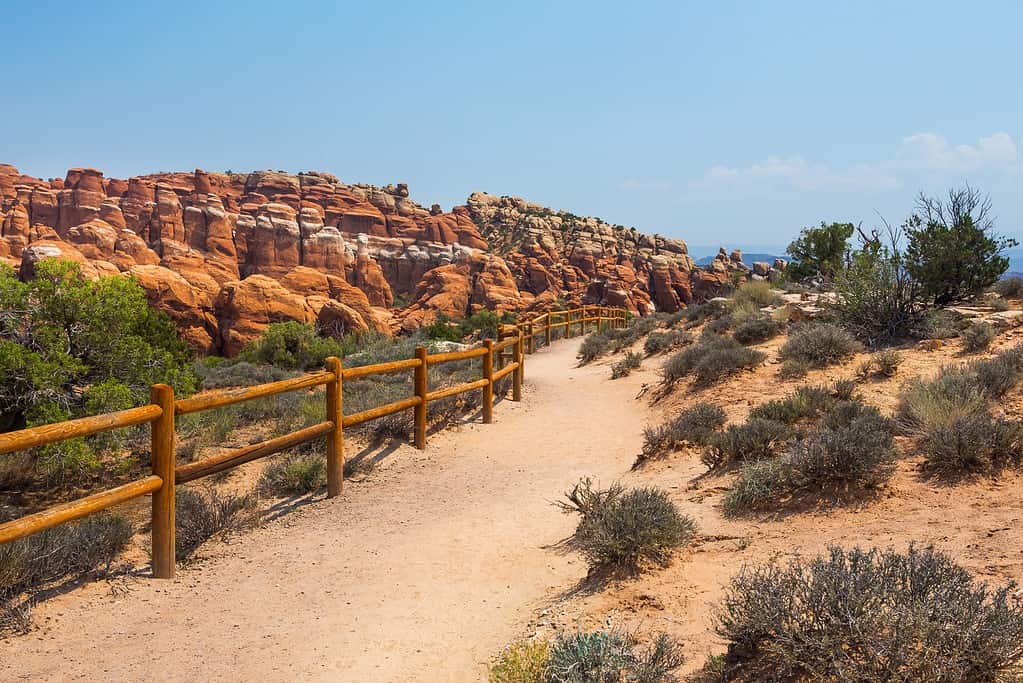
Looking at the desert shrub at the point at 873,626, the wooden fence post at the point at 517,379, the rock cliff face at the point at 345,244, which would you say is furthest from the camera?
the rock cliff face at the point at 345,244

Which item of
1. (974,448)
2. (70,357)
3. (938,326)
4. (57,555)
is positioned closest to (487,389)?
(70,357)

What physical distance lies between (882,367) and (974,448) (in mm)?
5050

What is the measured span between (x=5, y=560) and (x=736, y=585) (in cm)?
543

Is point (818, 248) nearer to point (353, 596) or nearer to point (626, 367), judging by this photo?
point (626, 367)

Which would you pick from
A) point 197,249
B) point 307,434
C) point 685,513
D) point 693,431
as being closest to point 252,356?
point 307,434

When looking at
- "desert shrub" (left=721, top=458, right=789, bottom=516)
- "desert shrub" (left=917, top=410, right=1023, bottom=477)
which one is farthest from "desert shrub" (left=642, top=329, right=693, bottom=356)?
"desert shrub" (left=721, top=458, right=789, bottom=516)

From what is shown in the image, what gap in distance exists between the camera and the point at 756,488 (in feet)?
19.1

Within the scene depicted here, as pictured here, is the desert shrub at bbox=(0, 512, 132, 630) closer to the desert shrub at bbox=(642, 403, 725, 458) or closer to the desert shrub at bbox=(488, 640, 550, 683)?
the desert shrub at bbox=(488, 640, 550, 683)

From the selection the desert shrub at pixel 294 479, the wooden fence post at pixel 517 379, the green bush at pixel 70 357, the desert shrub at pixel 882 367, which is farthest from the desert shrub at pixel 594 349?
the desert shrub at pixel 294 479

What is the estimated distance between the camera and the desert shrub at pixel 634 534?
15.8ft

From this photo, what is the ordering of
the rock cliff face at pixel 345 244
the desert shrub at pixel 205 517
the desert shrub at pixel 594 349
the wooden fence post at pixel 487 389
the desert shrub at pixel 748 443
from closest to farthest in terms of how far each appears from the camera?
the desert shrub at pixel 205 517
the desert shrub at pixel 748 443
the wooden fence post at pixel 487 389
the desert shrub at pixel 594 349
the rock cliff face at pixel 345 244

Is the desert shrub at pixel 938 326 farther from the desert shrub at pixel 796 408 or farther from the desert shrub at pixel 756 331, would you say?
the desert shrub at pixel 796 408

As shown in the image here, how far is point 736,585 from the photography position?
357 cm

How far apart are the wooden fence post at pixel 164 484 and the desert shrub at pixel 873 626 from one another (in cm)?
460
